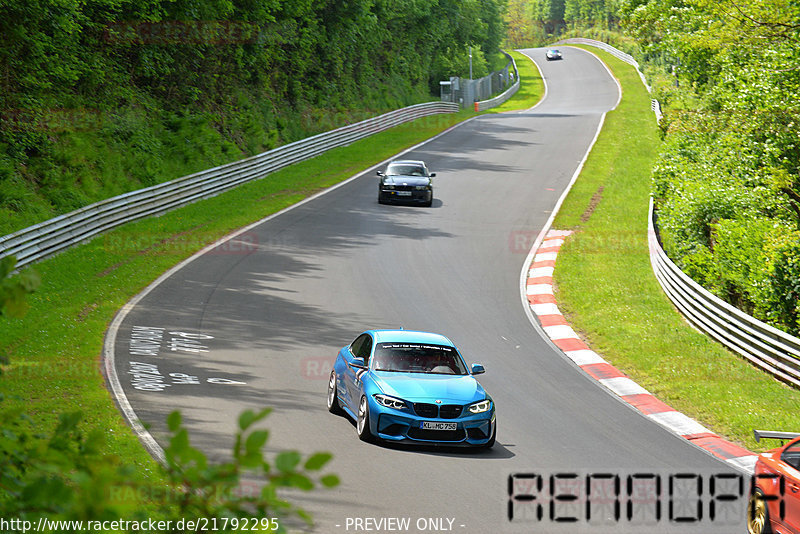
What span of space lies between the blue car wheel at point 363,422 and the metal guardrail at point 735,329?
7.85 metres

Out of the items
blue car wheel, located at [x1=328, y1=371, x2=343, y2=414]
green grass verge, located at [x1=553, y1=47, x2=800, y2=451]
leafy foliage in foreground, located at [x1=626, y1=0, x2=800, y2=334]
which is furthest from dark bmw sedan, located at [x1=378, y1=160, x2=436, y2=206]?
blue car wheel, located at [x1=328, y1=371, x2=343, y2=414]

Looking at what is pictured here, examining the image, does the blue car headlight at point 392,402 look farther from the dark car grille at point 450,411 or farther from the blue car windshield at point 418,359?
the blue car windshield at point 418,359

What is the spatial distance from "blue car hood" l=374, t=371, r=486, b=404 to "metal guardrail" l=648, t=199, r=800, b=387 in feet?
21.0

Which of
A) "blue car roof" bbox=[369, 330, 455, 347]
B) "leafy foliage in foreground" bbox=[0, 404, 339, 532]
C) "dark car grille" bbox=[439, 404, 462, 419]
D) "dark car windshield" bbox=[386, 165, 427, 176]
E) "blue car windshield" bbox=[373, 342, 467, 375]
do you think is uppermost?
"leafy foliage in foreground" bbox=[0, 404, 339, 532]

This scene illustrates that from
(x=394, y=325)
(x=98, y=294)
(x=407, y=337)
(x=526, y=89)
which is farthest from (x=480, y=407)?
(x=526, y=89)

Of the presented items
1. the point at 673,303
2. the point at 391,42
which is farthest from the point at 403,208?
the point at 391,42

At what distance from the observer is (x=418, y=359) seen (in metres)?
12.7

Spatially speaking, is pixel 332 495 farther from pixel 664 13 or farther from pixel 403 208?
pixel 664 13

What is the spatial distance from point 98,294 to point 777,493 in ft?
51.1

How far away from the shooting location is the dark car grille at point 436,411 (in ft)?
37.3

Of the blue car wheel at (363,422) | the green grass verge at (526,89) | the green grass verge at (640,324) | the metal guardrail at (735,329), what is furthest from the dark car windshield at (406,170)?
the green grass verge at (526,89)

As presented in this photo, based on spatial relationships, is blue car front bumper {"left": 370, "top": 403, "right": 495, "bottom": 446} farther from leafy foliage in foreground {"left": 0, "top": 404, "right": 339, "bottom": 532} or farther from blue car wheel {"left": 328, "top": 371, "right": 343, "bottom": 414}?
leafy foliage in foreground {"left": 0, "top": 404, "right": 339, "bottom": 532}

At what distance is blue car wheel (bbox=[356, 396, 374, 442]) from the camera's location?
11430 mm

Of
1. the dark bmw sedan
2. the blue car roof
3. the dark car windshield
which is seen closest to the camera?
the blue car roof
